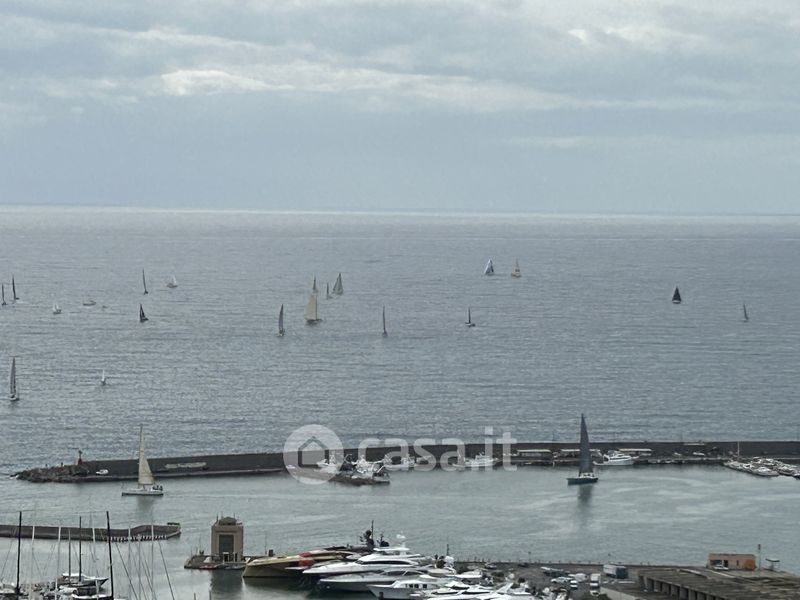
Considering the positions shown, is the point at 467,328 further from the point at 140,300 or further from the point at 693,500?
the point at 693,500

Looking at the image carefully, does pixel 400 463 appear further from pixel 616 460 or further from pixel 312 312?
pixel 312 312

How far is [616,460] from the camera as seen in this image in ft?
234

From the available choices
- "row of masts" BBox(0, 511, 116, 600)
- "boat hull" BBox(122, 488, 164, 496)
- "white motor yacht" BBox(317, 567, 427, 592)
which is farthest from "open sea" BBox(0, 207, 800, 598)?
"row of masts" BBox(0, 511, 116, 600)

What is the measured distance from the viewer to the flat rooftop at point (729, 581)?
146 ft

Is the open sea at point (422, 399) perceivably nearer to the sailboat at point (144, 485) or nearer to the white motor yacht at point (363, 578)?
the sailboat at point (144, 485)

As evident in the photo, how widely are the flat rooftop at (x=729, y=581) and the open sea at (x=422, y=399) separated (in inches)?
191

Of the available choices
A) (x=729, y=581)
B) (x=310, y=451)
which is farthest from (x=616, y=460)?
(x=729, y=581)

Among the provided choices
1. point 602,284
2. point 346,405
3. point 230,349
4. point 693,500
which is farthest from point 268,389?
point 602,284

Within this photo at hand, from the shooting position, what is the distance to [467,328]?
129875 mm

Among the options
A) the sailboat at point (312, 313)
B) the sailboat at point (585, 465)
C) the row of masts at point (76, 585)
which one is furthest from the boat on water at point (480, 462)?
the sailboat at point (312, 313)

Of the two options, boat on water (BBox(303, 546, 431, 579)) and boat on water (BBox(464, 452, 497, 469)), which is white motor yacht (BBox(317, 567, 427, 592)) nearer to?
boat on water (BBox(303, 546, 431, 579))

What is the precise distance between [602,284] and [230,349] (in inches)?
2920

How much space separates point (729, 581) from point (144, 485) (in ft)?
86.2

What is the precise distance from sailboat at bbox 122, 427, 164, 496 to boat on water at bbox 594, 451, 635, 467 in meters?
18.5
